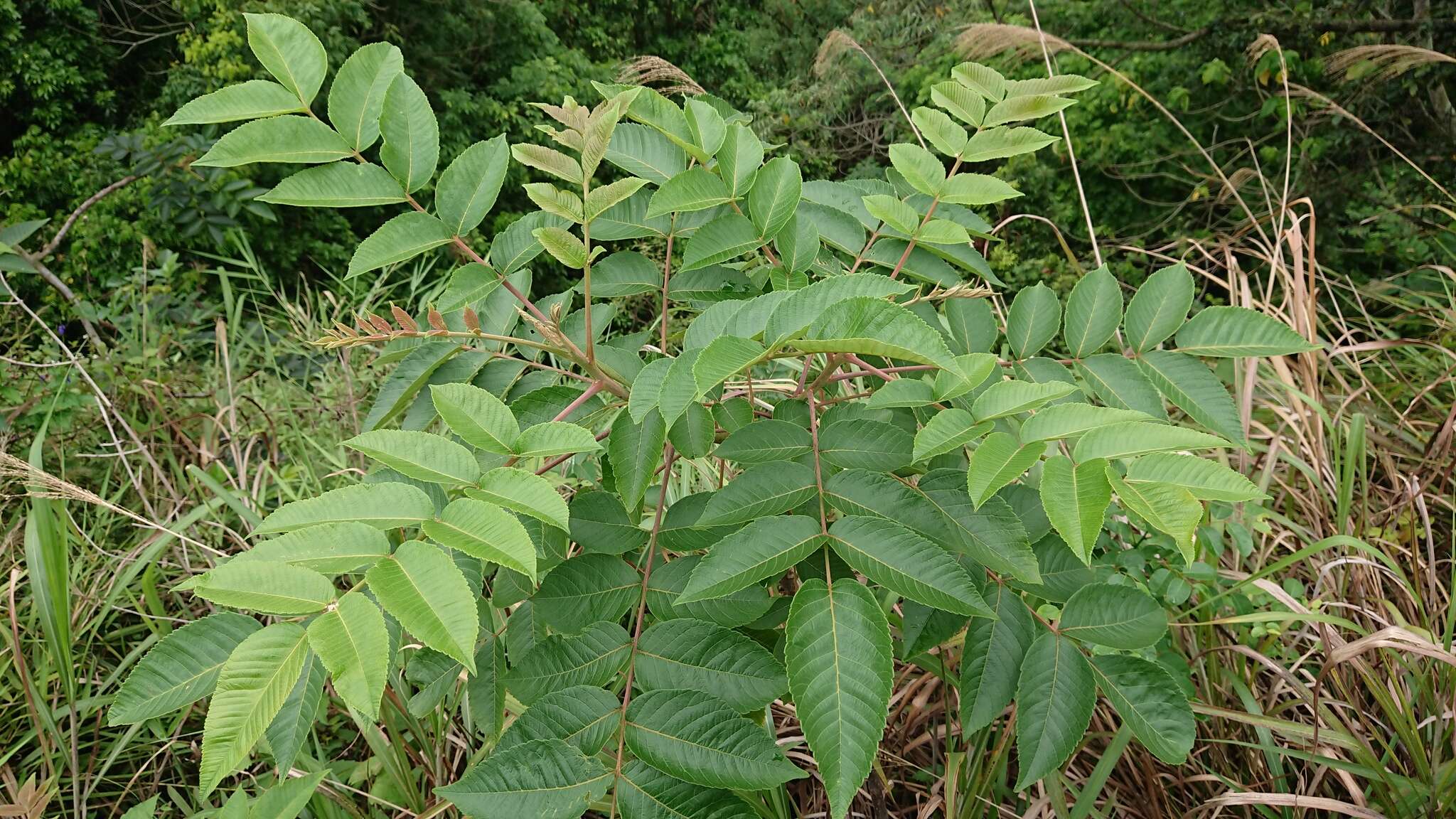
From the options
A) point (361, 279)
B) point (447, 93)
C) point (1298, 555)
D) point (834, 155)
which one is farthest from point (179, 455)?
point (834, 155)

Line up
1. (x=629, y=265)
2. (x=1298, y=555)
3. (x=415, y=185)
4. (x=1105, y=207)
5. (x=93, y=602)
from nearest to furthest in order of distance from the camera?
(x=415, y=185) → (x=629, y=265) → (x=1298, y=555) → (x=93, y=602) → (x=1105, y=207)

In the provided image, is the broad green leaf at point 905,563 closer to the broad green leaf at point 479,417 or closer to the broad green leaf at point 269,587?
the broad green leaf at point 479,417

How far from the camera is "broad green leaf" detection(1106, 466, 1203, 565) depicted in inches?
23.7

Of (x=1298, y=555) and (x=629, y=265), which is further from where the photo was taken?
(x=1298, y=555)

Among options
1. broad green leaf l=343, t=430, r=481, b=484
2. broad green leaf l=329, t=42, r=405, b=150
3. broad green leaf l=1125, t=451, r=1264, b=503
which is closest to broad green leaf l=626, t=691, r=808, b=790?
broad green leaf l=343, t=430, r=481, b=484

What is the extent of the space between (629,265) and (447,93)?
23.9 ft

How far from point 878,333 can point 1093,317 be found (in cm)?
40

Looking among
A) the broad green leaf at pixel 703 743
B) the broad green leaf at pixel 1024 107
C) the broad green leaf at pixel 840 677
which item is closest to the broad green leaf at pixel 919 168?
the broad green leaf at pixel 1024 107

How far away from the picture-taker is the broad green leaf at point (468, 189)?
0.85m

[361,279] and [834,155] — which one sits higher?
[361,279]

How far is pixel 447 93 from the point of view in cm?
739

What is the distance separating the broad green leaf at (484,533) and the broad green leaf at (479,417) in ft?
0.26

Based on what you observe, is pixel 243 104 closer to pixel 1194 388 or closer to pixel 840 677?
pixel 840 677

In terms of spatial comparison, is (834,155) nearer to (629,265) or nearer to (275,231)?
(275,231)
